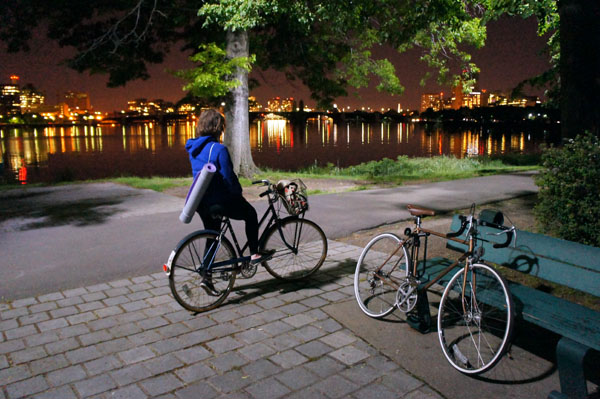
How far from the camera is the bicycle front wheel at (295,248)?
214 inches

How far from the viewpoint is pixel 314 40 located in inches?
734

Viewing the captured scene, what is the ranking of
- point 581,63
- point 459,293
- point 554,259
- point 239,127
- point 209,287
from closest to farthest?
point 554,259 < point 459,293 < point 209,287 < point 581,63 < point 239,127

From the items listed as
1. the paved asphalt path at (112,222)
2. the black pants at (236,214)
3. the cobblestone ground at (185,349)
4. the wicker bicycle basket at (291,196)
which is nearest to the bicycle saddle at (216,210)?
the black pants at (236,214)

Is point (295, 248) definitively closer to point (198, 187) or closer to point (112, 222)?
point (198, 187)

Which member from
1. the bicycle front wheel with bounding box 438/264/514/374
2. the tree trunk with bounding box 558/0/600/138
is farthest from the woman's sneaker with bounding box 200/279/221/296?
the tree trunk with bounding box 558/0/600/138

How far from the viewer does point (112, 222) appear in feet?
28.1

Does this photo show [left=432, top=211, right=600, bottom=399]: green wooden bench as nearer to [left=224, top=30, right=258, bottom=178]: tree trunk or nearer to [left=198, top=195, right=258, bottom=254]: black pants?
[left=198, top=195, right=258, bottom=254]: black pants

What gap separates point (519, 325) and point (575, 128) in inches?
131

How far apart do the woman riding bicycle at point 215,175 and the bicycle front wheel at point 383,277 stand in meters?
1.33

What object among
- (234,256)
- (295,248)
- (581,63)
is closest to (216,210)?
(234,256)

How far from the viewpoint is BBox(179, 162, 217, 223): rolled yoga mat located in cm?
454

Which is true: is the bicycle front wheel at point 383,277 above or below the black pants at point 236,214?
below

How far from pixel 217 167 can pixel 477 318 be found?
2590 mm

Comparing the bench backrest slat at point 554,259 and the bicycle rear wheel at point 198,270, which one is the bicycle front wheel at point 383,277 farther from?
the bicycle rear wheel at point 198,270
